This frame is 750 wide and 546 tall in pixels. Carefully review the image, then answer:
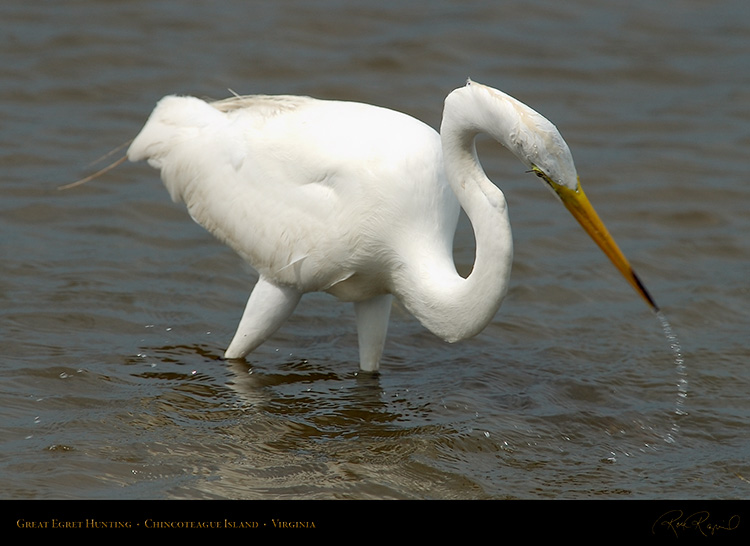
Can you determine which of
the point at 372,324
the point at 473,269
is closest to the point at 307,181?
the point at 372,324

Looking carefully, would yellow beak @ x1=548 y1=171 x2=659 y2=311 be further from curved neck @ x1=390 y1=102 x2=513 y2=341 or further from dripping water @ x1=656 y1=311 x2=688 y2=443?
dripping water @ x1=656 y1=311 x2=688 y2=443

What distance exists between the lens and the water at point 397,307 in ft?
13.5

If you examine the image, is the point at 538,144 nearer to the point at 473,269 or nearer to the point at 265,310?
the point at 473,269

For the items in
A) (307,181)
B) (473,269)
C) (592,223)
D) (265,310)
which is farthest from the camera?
(265,310)

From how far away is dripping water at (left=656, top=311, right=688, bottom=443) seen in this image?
4.56 metres

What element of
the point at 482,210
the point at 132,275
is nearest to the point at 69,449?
the point at 482,210

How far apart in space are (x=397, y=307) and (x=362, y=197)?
1875mm

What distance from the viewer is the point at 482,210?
3.99 meters

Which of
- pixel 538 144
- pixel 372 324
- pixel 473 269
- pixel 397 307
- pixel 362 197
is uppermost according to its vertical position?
pixel 538 144

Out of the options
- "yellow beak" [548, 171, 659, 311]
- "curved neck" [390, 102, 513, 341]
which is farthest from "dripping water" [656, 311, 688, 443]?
"curved neck" [390, 102, 513, 341]

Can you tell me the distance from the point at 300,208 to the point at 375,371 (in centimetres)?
95

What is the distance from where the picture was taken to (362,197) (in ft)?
14.4

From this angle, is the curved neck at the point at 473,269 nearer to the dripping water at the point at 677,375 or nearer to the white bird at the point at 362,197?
the white bird at the point at 362,197

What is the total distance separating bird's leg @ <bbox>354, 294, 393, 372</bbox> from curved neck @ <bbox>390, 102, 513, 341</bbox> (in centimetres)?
49
